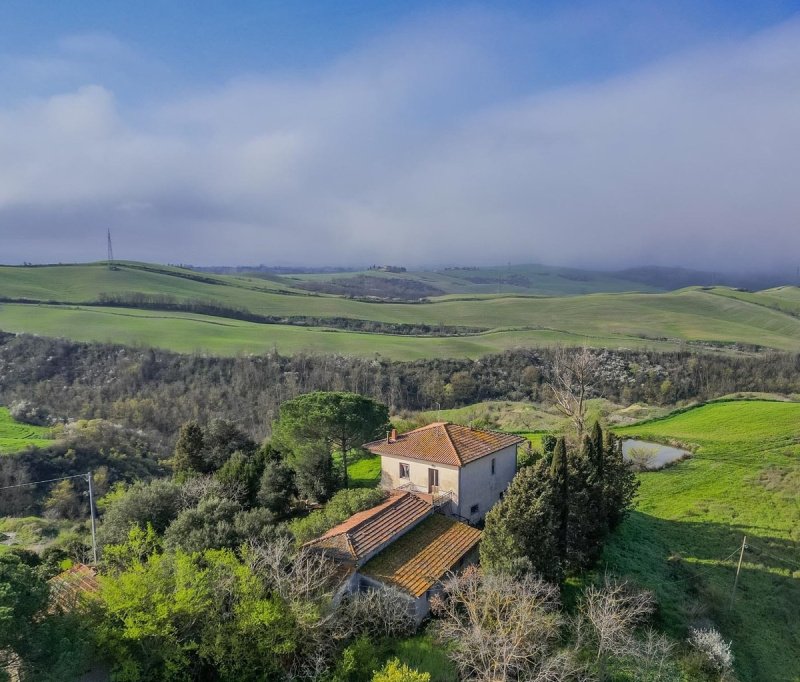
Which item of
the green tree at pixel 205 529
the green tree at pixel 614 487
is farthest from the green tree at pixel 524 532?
the green tree at pixel 205 529

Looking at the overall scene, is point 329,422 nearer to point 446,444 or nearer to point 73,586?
point 446,444

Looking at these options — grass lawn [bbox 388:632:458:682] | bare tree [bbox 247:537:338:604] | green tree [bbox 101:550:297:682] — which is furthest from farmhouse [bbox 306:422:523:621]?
green tree [bbox 101:550:297:682]

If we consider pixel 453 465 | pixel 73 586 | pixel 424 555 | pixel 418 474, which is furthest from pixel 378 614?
pixel 418 474

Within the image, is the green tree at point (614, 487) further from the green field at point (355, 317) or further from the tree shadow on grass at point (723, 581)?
the green field at point (355, 317)

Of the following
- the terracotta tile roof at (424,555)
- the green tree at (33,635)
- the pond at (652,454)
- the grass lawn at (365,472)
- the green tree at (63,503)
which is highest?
the green tree at (33,635)

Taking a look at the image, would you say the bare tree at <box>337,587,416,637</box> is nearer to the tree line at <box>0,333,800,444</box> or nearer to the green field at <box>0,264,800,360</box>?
the tree line at <box>0,333,800,444</box>
